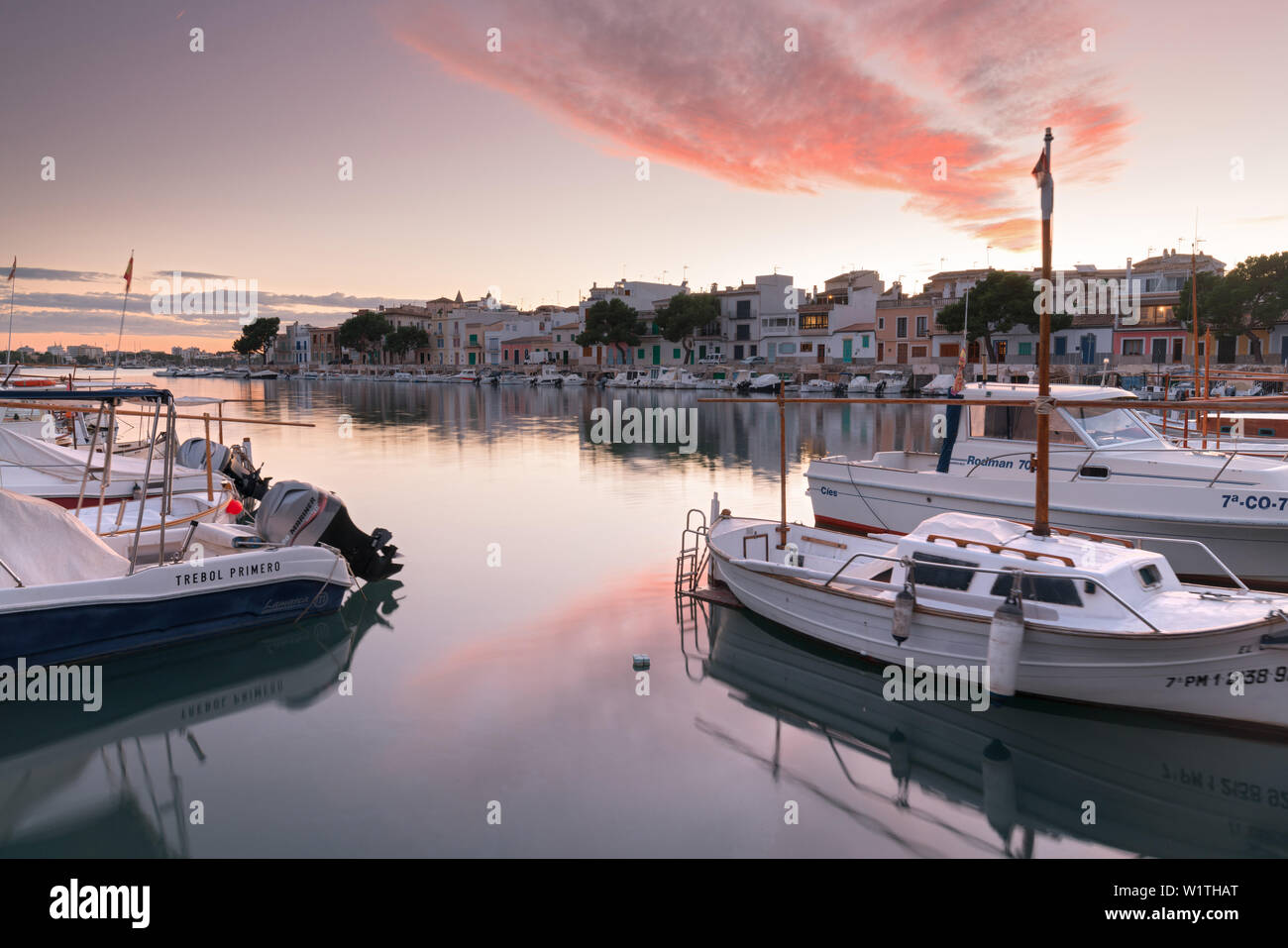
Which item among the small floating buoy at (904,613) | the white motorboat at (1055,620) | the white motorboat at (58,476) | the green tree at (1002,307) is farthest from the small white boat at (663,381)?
the small floating buoy at (904,613)

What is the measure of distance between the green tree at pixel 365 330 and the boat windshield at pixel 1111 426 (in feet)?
370

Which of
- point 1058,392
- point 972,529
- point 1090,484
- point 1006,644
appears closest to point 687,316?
point 1058,392

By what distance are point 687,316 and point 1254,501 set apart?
71.1 meters

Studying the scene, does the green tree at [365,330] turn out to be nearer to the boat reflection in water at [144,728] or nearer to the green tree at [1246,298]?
the green tree at [1246,298]

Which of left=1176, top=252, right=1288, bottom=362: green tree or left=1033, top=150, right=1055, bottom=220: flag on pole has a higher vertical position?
left=1176, top=252, right=1288, bottom=362: green tree

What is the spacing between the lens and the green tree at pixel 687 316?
81.9 metres

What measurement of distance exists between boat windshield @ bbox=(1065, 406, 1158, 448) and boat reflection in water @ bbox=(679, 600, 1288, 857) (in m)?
7.69

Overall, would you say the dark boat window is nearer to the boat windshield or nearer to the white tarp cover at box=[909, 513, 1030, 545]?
the white tarp cover at box=[909, 513, 1030, 545]

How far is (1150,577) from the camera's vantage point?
Answer: 9.46 metres

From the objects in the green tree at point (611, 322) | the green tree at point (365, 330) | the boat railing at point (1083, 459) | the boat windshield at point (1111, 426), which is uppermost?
the green tree at point (365, 330)

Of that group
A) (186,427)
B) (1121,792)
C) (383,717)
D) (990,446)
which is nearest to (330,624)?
(383,717)

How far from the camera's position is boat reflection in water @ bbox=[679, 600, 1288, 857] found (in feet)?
24.4

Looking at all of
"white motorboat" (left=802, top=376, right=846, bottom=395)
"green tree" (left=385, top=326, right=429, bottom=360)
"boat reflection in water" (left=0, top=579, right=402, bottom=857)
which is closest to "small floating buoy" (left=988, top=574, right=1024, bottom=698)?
"boat reflection in water" (left=0, top=579, right=402, bottom=857)
